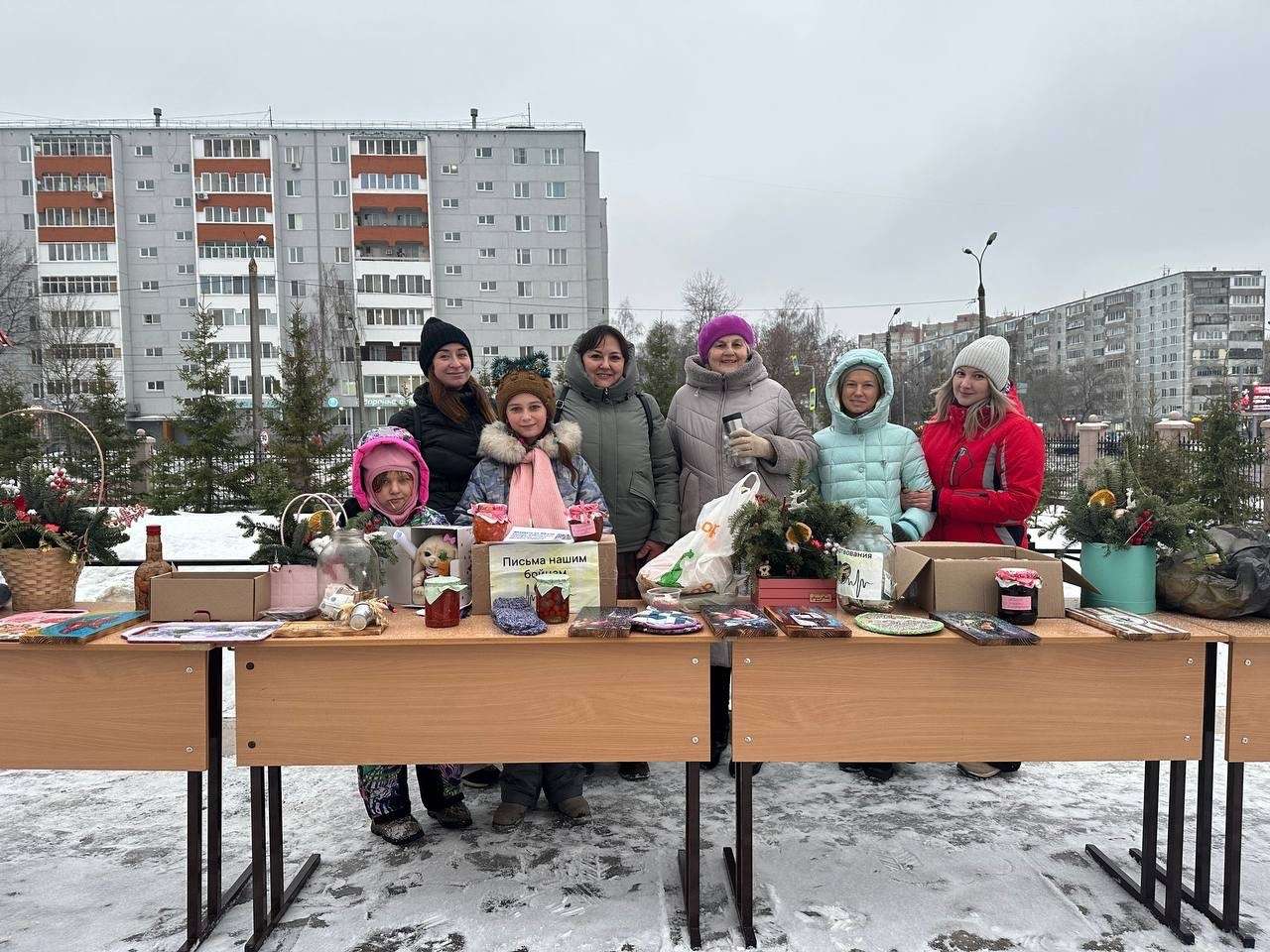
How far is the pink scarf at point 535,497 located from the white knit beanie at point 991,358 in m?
1.70

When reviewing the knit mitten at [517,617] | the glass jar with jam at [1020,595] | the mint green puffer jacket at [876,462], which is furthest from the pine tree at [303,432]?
the glass jar with jam at [1020,595]

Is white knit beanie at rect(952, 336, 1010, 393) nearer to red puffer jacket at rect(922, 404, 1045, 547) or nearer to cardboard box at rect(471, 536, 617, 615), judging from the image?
red puffer jacket at rect(922, 404, 1045, 547)

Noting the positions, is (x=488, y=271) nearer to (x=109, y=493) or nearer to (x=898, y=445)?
(x=109, y=493)

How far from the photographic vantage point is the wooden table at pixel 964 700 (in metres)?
2.09

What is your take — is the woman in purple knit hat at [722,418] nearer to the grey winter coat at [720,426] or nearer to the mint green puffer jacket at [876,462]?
the grey winter coat at [720,426]

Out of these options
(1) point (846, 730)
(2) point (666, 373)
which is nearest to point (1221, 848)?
(1) point (846, 730)

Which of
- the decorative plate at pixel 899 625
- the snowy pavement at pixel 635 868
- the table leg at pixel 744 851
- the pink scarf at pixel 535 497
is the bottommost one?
the snowy pavement at pixel 635 868

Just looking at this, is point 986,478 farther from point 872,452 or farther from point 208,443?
point 208,443

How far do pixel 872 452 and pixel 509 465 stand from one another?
143 cm

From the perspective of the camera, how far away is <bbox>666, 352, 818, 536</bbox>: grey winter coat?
10.5 feet

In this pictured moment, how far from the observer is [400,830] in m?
2.67

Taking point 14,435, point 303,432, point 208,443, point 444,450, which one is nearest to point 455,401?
point 444,450

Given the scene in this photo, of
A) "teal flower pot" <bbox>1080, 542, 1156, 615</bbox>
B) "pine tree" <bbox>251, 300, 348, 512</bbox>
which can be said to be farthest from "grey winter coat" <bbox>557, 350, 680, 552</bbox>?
"pine tree" <bbox>251, 300, 348, 512</bbox>

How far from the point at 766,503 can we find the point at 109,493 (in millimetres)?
12967
